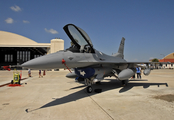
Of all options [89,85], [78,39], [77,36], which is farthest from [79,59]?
[89,85]

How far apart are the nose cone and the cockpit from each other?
1181 mm

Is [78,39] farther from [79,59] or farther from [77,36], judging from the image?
[79,59]

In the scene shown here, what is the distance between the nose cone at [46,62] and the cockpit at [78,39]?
3.87 feet

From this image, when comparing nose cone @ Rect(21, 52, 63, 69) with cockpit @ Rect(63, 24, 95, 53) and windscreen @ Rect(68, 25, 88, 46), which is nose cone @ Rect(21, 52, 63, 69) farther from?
windscreen @ Rect(68, 25, 88, 46)

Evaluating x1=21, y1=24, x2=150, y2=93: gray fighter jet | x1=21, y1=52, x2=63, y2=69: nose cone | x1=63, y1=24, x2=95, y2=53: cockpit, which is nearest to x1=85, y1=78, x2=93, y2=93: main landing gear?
x1=21, y1=24, x2=150, y2=93: gray fighter jet

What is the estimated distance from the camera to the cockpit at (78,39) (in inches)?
265

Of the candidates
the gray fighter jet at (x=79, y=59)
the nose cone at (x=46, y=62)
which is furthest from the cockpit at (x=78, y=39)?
the nose cone at (x=46, y=62)

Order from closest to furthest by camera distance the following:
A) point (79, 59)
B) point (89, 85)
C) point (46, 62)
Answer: point (46, 62) < point (79, 59) < point (89, 85)

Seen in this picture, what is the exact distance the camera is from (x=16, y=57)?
2383 inches

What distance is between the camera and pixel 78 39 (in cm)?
712

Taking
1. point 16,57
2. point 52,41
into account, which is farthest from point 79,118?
point 16,57

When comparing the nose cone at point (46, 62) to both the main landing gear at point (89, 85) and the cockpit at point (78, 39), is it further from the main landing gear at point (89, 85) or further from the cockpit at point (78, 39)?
the main landing gear at point (89, 85)

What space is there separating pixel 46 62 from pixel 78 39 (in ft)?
8.68

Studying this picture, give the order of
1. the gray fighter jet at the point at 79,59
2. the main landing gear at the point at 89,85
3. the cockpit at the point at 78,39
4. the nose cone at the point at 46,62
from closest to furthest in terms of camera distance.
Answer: the nose cone at the point at 46,62, the gray fighter jet at the point at 79,59, the cockpit at the point at 78,39, the main landing gear at the point at 89,85
